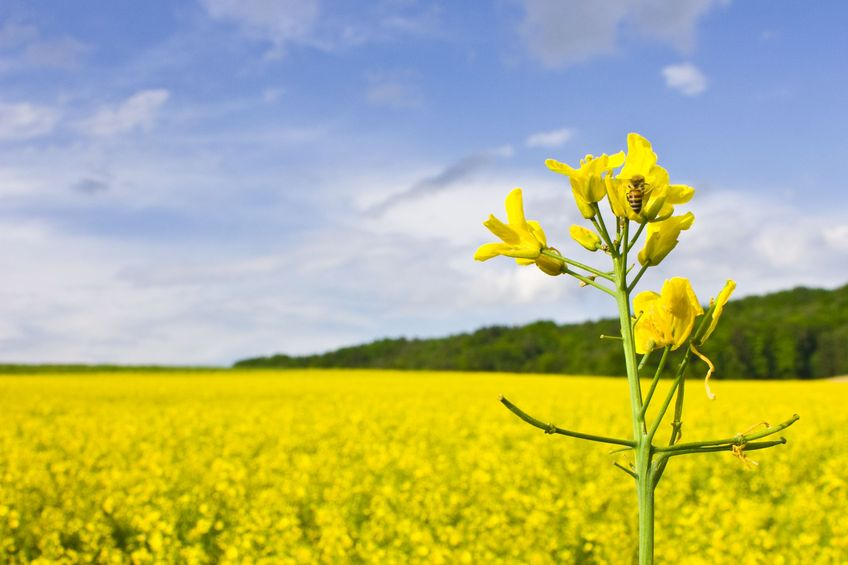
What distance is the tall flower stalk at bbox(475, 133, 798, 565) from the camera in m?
1.18

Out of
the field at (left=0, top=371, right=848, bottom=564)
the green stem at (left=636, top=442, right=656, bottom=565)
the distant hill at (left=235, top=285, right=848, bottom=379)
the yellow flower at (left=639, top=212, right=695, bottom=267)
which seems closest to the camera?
the green stem at (left=636, top=442, right=656, bottom=565)

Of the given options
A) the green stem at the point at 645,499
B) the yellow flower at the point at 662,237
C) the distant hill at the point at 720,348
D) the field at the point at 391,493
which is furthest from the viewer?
the distant hill at the point at 720,348

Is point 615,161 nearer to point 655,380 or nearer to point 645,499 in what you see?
point 655,380

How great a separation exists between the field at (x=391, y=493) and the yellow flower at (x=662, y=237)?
363 centimetres

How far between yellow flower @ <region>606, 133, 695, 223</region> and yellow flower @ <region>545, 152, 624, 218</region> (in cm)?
2

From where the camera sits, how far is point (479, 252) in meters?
1.28

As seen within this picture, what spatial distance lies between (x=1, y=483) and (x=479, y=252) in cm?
786

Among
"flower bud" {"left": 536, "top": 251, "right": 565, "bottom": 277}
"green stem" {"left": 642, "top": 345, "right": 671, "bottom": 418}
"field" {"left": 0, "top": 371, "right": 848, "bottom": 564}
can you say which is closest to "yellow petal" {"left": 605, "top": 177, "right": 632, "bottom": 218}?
"flower bud" {"left": 536, "top": 251, "right": 565, "bottom": 277}

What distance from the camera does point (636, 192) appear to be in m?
1.20

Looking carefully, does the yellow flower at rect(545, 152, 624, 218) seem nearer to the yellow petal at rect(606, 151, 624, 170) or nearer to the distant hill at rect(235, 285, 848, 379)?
the yellow petal at rect(606, 151, 624, 170)

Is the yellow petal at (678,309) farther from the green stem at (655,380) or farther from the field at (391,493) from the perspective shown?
the field at (391,493)

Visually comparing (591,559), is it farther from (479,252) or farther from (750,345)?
(750,345)

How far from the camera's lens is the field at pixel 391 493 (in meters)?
5.01

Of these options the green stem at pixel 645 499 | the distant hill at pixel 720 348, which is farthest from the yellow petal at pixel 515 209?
the distant hill at pixel 720 348
